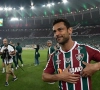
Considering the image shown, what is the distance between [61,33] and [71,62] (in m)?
0.47

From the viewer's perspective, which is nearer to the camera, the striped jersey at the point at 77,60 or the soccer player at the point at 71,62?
the soccer player at the point at 71,62

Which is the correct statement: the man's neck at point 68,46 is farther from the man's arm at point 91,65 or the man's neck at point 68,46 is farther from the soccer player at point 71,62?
the man's arm at point 91,65

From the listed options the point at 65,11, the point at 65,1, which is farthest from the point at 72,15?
the point at 65,1

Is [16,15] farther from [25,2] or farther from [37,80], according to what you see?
[37,80]

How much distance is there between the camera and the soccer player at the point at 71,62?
2.25 meters

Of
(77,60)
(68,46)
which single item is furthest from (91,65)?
(68,46)

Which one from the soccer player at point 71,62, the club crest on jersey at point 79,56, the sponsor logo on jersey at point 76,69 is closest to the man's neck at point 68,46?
the soccer player at point 71,62

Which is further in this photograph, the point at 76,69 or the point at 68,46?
the point at 68,46

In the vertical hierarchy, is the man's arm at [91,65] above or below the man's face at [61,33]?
below

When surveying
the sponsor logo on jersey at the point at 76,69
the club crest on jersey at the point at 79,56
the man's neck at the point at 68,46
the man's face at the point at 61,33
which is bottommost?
the sponsor logo on jersey at the point at 76,69

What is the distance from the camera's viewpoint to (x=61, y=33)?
7.60 ft

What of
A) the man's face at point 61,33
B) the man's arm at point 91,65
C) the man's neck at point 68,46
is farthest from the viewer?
the man's neck at point 68,46

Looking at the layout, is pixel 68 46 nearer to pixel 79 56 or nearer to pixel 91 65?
pixel 79 56

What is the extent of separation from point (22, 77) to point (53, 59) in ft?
22.9
